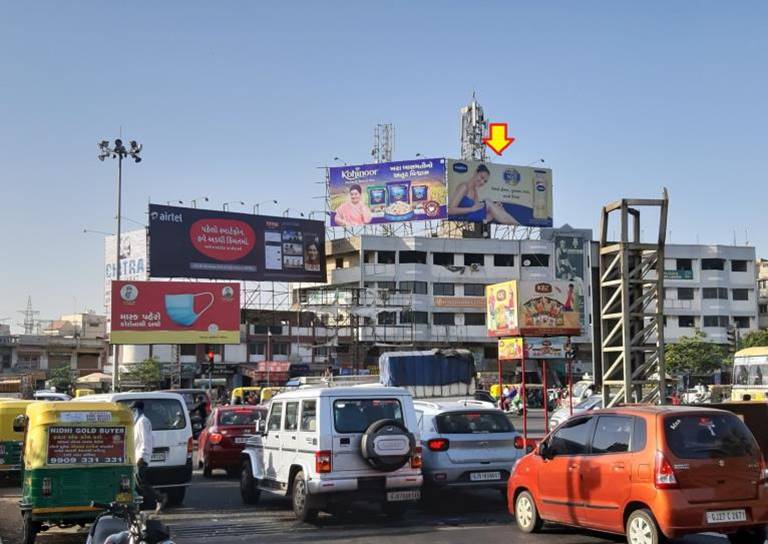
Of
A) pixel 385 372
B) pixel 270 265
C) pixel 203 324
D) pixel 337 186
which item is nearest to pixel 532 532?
pixel 385 372

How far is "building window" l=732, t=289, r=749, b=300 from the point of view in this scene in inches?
3214

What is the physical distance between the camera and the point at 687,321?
8094 cm

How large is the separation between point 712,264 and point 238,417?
69369 millimetres

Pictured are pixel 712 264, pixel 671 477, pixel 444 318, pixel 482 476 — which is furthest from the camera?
pixel 712 264

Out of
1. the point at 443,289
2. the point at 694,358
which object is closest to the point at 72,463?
the point at 694,358

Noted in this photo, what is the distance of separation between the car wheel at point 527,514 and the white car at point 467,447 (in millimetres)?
1903

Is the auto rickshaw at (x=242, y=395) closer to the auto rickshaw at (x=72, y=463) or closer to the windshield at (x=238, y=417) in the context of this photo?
the windshield at (x=238, y=417)

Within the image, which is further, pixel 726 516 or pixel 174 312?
pixel 174 312

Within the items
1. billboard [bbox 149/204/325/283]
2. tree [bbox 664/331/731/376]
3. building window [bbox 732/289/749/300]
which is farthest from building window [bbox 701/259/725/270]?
billboard [bbox 149/204/325/283]

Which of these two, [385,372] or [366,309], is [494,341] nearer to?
[366,309]

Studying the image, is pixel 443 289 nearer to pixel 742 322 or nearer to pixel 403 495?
pixel 742 322

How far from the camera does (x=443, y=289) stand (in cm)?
7481

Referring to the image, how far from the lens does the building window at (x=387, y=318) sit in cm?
7009

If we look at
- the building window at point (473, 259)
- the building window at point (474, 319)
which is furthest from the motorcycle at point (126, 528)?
the building window at point (473, 259)
